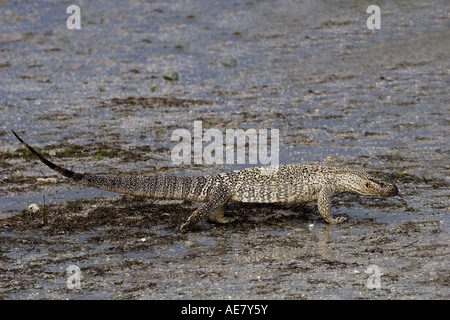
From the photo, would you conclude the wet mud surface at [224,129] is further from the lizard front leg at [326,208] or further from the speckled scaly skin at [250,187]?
the speckled scaly skin at [250,187]

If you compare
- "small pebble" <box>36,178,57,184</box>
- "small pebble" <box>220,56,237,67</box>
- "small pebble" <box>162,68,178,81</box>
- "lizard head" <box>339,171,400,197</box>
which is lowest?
"small pebble" <box>36,178,57,184</box>

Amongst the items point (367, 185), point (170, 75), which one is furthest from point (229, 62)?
point (367, 185)

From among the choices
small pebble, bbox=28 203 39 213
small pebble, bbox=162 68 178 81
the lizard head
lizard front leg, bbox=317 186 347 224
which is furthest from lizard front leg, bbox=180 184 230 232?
small pebble, bbox=162 68 178 81

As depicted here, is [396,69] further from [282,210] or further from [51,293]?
[51,293]

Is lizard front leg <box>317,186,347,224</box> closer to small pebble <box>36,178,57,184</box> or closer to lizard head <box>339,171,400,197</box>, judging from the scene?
lizard head <box>339,171,400,197</box>

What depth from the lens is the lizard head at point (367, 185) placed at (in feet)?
32.8

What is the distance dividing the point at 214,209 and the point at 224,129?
13.2 ft

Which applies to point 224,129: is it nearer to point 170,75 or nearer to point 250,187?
point 170,75

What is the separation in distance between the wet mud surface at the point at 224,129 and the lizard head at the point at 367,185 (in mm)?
266

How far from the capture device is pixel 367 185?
10086mm

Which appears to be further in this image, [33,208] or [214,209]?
[33,208]

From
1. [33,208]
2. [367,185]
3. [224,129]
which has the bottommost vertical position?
[33,208]

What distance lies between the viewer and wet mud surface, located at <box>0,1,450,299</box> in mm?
8547

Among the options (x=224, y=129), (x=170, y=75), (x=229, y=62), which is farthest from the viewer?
(x=229, y=62)
